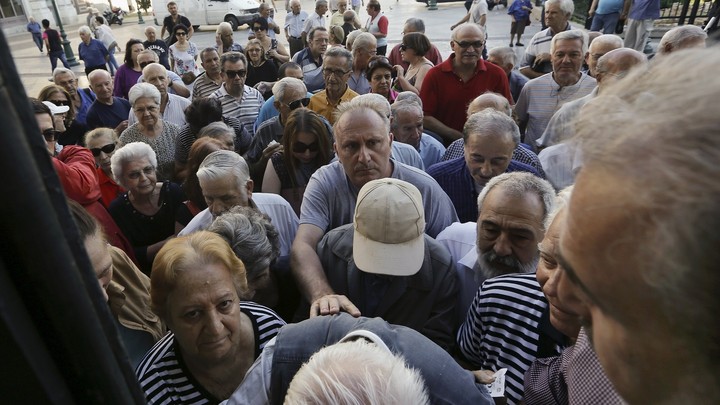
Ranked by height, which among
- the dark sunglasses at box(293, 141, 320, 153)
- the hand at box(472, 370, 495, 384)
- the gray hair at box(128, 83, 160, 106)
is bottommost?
the hand at box(472, 370, 495, 384)

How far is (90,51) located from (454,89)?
32.3 ft

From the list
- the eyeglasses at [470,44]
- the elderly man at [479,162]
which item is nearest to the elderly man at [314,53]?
the eyeglasses at [470,44]

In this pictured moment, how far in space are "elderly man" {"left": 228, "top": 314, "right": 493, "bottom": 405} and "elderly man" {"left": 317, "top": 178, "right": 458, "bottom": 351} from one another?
0.67 m

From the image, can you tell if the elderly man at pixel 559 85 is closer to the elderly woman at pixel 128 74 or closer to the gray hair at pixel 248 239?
the gray hair at pixel 248 239

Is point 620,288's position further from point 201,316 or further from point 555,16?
point 555,16

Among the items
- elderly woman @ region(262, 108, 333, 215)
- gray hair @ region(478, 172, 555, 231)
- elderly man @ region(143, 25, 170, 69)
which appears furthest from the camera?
elderly man @ region(143, 25, 170, 69)

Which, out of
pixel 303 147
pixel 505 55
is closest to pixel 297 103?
pixel 303 147

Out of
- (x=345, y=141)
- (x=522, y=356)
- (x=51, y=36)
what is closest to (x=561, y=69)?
(x=345, y=141)

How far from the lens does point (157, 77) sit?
234 inches

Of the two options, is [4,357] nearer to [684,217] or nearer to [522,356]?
[684,217]

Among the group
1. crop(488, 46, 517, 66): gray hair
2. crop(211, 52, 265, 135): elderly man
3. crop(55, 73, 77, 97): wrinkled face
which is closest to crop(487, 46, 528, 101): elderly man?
crop(488, 46, 517, 66): gray hair

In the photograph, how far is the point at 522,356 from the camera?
1950 millimetres

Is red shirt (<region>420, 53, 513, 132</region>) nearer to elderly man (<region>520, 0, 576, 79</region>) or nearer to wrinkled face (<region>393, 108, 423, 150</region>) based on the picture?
wrinkled face (<region>393, 108, 423, 150</region>)

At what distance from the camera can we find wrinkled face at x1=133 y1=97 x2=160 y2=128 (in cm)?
490
